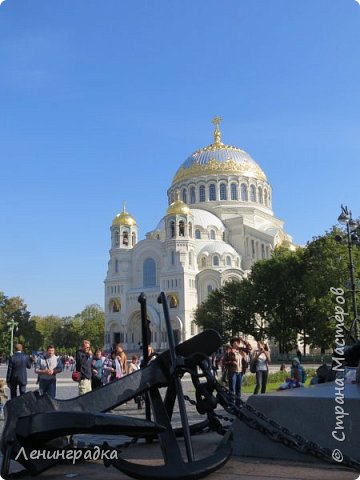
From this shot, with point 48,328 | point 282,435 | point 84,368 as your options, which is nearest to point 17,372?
point 84,368

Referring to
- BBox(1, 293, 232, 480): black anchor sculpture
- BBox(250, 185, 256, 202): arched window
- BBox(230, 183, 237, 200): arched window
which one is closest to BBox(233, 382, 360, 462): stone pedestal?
BBox(1, 293, 232, 480): black anchor sculpture

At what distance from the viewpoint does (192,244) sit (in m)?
60.9

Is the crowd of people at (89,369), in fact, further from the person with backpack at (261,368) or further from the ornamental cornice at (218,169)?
the ornamental cornice at (218,169)

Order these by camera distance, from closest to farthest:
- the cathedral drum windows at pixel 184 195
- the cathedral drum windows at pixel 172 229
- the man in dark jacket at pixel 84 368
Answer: the man in dark jacket at pixel 84 368
the cathedral drum windows at pixel 172 229
the cathedral drum windows at pixel 184 195

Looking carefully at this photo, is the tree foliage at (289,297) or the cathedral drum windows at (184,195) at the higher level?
the cathedral drum windows at (184,195)

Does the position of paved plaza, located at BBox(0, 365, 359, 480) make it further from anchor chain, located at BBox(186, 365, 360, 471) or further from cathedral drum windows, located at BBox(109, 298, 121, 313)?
cathedral drum windows, located at BBox(109, 298, 121, 313)

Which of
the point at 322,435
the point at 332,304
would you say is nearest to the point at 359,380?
the point at 322,435

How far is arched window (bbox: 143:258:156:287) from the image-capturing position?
64.1 metres

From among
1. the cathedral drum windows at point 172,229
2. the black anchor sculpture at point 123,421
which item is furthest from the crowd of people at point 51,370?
the cathedral drum windows at point 172,229

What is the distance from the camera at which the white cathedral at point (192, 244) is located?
59.2 m

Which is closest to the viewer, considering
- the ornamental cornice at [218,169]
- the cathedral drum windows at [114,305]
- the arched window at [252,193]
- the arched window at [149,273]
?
the arched window at [149,273]

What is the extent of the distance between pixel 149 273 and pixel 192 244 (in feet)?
23.8

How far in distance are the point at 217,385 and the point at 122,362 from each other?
8.98 metres

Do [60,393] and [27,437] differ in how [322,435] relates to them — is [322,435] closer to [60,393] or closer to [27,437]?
[27,437]
